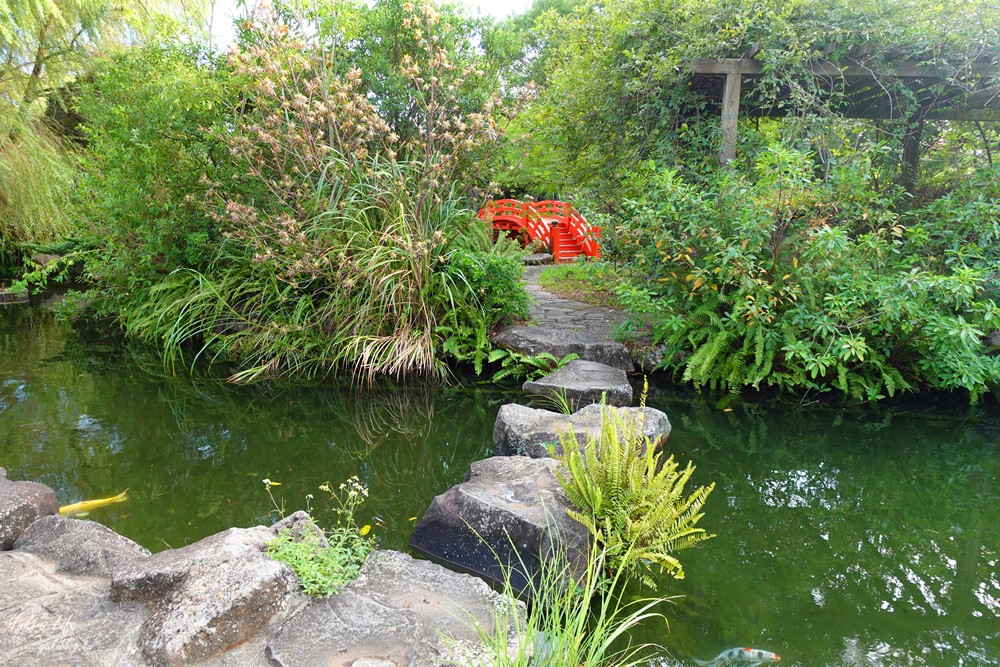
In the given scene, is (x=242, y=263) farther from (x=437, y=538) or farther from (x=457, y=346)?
(x=437, y=538)

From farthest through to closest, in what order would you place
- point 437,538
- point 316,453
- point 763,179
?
point 763,179 → point 316,453 → point 437,538

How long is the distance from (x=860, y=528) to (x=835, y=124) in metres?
3.91

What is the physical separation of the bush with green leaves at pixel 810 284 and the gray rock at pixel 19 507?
434cm

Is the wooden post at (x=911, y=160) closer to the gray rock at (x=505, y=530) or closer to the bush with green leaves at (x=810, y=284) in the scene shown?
the bush with green leaves at (x=810, y=284)

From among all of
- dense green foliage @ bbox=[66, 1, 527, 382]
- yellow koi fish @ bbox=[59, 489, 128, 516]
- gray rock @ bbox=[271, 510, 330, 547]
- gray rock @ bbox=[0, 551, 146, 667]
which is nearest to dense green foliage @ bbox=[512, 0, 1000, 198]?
dense green foliage @ bbox=[66, 1, 527, 382]

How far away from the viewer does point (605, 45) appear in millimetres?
6852

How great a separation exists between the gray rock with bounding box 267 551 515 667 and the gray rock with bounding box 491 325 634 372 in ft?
12.0

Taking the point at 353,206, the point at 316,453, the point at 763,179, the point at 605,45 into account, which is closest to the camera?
the point at 316,453

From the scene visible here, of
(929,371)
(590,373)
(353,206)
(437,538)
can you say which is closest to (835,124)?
(929,371)

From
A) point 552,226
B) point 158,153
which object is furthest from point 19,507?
point 552,226

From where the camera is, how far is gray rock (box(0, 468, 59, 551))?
3.01 meters

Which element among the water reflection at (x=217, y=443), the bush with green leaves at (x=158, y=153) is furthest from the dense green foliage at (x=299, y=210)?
the water reflection at (x=217, y=443)

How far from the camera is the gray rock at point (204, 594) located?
2123 mm

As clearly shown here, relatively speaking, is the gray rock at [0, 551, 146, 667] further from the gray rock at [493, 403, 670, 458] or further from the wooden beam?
the wooden beam
